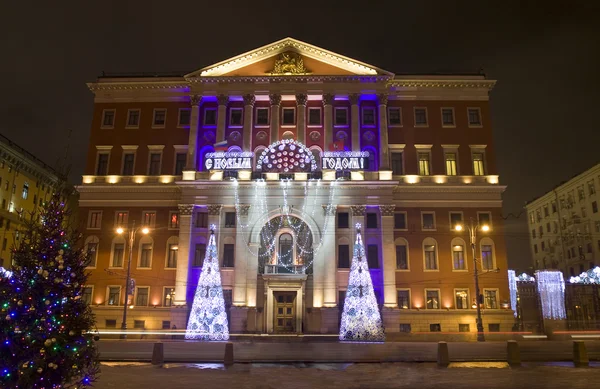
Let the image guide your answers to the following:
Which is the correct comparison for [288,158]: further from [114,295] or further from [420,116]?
[114,295]

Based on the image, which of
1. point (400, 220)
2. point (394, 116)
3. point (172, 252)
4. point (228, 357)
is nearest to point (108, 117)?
point (172, 252)

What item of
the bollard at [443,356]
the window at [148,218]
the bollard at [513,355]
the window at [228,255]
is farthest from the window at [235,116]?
the bollard at [513,355]

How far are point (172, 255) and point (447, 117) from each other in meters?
30.4

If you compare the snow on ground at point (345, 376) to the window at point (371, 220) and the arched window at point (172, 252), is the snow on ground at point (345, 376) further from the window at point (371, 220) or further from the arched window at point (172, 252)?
the arched window at point (172, 252)

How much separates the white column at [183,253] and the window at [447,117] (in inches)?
1037

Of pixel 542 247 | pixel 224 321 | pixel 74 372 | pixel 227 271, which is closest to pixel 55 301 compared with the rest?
pixel 74 372

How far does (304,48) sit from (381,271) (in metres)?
23.0

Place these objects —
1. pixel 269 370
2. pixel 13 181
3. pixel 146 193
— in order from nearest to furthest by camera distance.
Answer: pixel 269 370 < pixel 146 193 < pixel 13 181

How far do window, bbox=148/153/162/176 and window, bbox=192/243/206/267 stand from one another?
9.05 m

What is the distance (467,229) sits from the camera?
4325 centimetres

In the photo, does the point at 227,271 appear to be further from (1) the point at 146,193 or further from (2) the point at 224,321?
(1) the point at 146,193

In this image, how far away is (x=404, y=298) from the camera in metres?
41.9

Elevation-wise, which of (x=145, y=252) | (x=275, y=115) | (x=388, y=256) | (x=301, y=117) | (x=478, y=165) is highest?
(x=275, y=115)

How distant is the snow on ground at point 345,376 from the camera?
53.4ft
